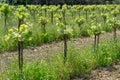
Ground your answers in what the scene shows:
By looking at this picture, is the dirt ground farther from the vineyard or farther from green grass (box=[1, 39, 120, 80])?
green grass (box=[1, 39, 120, 80])

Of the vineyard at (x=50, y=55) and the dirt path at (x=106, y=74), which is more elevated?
the vineyard at (x=50, y=55)

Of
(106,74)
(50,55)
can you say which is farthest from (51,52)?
(106,74)

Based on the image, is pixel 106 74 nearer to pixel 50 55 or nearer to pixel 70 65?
pixel 70 65

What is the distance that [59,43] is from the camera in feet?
40.4

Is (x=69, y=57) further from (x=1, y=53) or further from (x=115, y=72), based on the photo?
(x=1, y=53)

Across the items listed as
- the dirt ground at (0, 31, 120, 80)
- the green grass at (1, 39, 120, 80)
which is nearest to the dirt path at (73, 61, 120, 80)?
the dirt ground at (0, 31, 120, 80)

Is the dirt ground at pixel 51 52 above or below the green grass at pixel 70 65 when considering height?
below

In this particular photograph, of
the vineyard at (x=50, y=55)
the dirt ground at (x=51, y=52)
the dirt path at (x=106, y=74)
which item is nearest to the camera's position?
the vineyard at (x=50, y=55)

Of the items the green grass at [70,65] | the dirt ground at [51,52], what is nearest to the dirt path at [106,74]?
the dirt ground at [51,52]

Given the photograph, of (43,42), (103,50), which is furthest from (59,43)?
(103,50)

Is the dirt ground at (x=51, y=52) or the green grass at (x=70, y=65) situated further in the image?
the dirt ground at (x=51, y=52)

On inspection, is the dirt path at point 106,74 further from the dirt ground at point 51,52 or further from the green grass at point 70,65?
the green grass at point 70,65

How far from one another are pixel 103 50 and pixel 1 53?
362 centimetres

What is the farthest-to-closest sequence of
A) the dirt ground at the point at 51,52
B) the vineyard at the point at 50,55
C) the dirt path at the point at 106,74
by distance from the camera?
the dirt ground at the point at 51,52 < the dirt path at the point at 106,74 < the vineyard at the point at 50,55
